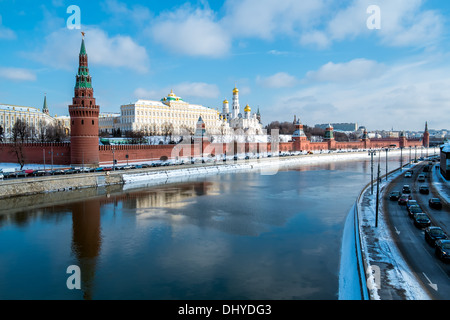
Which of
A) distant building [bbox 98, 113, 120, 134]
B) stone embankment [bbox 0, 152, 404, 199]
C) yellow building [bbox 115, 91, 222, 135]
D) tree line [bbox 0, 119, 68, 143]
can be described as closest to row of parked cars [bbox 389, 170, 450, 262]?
stone embankment [bbox 0, 152, 404, 199]

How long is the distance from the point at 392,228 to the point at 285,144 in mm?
41416

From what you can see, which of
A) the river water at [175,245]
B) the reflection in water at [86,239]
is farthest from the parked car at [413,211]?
the reflection in water at [86,239]

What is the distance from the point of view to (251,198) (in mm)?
17938

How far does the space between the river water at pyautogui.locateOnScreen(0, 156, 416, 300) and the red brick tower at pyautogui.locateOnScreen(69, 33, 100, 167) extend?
27.7 feet

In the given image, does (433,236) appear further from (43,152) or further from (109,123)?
(109,123)

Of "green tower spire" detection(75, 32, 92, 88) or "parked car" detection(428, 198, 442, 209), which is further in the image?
"green tower spire" detection(75, 32, 92, 88)

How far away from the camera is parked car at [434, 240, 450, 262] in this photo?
7.96m

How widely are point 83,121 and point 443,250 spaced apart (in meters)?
25.1

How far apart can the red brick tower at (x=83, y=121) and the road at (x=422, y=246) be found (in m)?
20.9

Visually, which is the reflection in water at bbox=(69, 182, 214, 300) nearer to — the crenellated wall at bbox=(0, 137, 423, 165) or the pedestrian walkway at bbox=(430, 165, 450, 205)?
the crenellated wall at bbox=(0, 137, 423, 165)

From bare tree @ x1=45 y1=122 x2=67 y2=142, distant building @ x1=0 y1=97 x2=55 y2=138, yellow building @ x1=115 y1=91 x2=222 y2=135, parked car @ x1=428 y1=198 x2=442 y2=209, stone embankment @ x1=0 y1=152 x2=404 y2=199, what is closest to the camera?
parked car @ x1=428 y1=198 x2=442 y2=209

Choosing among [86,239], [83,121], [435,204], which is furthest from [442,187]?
[83,121]

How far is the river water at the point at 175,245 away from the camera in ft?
24.8
